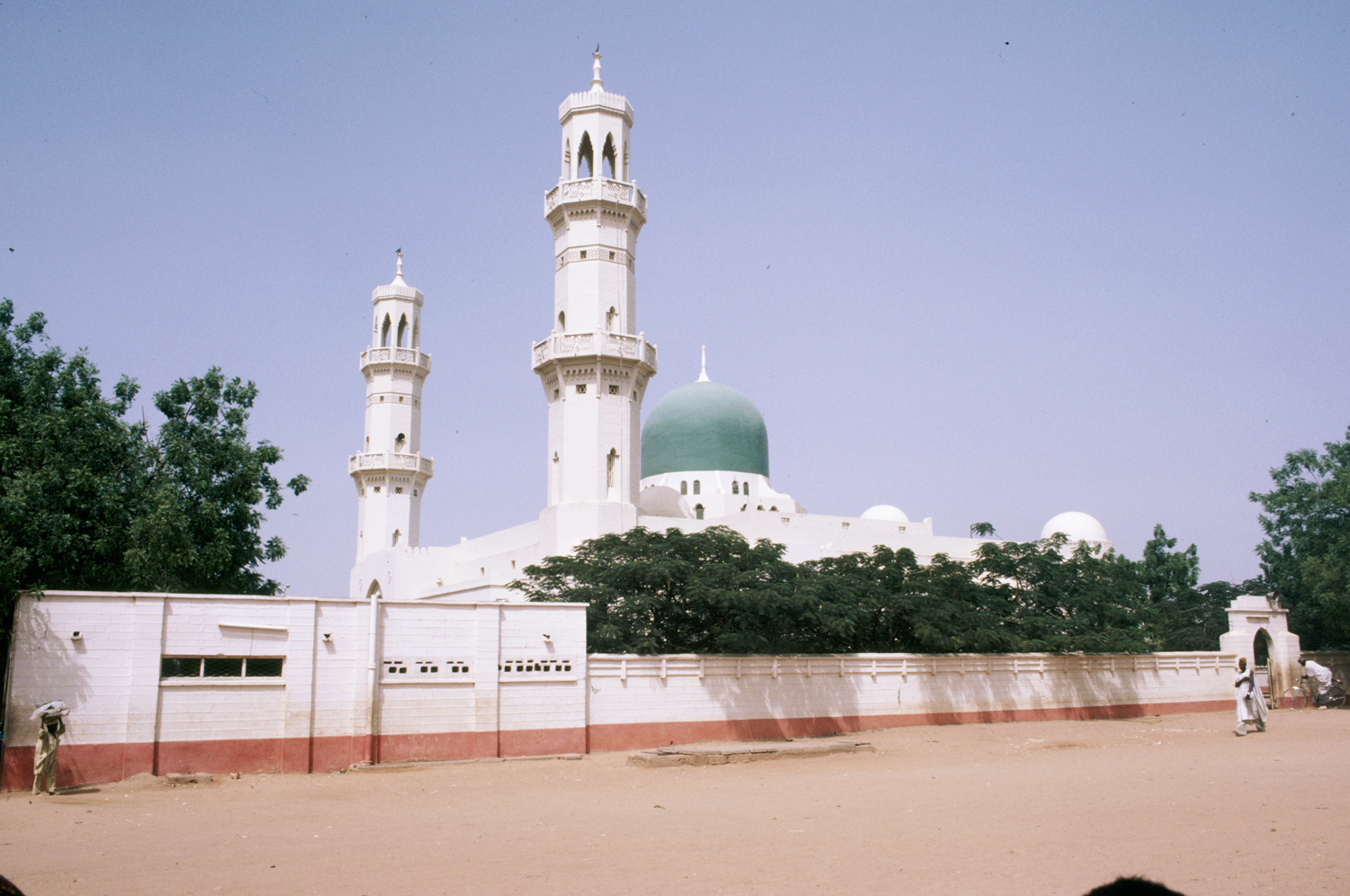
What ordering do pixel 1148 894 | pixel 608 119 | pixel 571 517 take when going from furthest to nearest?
pixel 608 119 → pixel 571 517 → pixel 1148 894

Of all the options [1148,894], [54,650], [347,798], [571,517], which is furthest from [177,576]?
[1148,894]

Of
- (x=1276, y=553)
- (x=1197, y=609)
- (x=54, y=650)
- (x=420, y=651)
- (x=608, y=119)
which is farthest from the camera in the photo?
(x=1197, y=609)

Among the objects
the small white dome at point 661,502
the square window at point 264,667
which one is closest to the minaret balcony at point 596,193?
the small white dome at point 661,502

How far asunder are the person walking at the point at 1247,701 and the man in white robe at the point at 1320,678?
10542mm

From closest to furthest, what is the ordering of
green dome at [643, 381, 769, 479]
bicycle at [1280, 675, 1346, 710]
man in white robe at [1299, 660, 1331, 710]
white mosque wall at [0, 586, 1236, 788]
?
white mosque wall at [0, 586, 1236, 788] → man in white robe at [1299, 660, 1331, 710] → bicycle at [1280, 675, 1346, 710] → green dome at [643, 381, 769, 479]

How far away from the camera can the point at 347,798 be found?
46.8 ft

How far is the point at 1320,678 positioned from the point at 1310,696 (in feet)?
7.28

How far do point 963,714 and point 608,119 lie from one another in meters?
21.7

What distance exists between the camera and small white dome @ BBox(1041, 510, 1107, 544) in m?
49.6

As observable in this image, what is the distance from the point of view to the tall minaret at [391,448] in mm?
44375

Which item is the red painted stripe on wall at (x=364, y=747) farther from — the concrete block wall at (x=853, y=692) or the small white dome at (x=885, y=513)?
the small white dome at (x=885, y=513)

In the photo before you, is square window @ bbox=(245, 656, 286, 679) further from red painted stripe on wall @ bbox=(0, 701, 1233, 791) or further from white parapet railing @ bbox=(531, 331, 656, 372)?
white parapet railing @ bbox=(531, 331, 656, 372)

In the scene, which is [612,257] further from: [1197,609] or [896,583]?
[1197,609]

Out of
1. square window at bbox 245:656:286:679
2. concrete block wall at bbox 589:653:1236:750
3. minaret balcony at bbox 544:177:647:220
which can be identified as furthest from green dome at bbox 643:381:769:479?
square window at bbox 245:656:286:679
